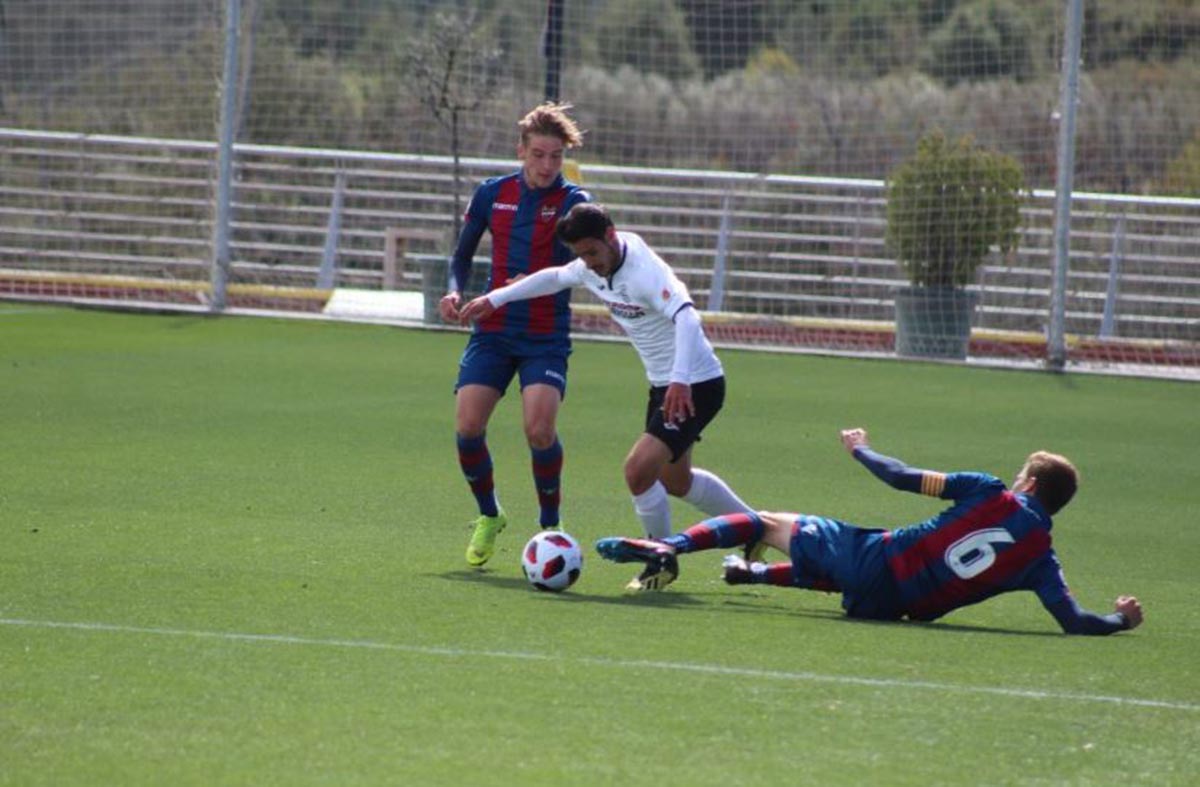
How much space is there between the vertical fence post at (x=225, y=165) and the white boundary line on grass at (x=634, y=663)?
15011 mm

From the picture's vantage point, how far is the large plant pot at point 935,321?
66.6 ft

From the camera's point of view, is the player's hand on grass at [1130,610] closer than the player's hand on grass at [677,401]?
Yes

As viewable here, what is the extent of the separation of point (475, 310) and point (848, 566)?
6.71 feet

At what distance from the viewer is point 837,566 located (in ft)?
24.9

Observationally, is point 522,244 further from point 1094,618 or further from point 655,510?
point 1094,618

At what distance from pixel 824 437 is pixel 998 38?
1483cm

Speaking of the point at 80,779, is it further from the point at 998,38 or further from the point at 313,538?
the point at 998,38

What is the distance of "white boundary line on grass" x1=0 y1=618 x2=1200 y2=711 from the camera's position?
6.07 meters

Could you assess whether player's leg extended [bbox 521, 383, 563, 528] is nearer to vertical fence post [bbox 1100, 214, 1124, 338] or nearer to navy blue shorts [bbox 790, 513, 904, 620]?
navy blue shorts [bbox 790, 513, 904, 620]

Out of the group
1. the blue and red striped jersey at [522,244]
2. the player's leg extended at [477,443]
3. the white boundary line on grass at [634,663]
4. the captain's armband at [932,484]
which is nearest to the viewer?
the white boundary line on grass at [634,663]

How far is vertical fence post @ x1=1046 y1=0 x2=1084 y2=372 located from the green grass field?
5.44 meters

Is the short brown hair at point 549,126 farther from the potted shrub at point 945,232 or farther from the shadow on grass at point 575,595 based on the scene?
the potted shrub at point 945,232

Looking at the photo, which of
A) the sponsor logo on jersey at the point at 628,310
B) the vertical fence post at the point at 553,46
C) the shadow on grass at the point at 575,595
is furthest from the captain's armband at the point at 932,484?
the vertical fence post at the point at 553,46

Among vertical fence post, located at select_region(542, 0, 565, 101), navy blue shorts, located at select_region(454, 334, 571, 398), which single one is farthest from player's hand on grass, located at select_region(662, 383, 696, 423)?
vertical fence post, located at select_region(542, 0, 565, 101)
